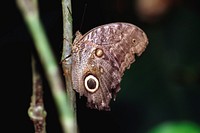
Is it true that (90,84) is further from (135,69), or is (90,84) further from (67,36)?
(135,69)

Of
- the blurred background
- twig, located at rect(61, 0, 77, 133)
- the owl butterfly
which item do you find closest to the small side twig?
twig, located at rect(61, 0, 77, 133)

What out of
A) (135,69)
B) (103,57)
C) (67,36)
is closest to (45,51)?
(67,36)

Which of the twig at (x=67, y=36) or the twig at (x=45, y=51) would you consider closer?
the twig at (x=45, y=51)

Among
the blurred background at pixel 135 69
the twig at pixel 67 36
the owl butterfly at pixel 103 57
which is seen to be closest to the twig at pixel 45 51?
the twig at pixel 67 36

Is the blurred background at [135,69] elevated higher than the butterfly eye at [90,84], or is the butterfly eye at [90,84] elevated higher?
the blurred background at [135,69]

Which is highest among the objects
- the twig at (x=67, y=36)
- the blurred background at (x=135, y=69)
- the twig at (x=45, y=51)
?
the blurred background at (x=135, y=69)

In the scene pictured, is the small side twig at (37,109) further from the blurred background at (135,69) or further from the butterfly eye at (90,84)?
the blurred background at (135,69)

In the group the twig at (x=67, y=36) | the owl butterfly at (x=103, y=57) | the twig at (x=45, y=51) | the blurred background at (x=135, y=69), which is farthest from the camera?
the blurred background at (x=135, y=69)
